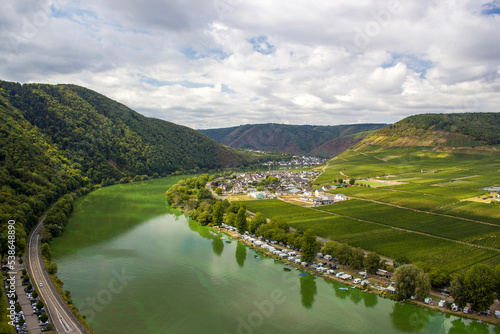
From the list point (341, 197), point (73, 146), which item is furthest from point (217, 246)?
point (73, 146)

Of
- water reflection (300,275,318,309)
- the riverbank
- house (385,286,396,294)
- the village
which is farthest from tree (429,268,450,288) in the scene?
the village

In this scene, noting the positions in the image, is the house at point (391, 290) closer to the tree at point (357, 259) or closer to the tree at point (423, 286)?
the tree at point (423, 286)

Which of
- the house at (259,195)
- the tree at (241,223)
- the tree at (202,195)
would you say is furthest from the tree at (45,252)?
the house at (259,195)

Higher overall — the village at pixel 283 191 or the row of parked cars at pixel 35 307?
the village at pixel 283 191

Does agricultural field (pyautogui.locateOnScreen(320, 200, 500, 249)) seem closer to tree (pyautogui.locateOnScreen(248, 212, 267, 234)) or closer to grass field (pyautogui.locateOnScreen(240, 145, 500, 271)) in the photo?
grass field (pyautogui.locateOnScreen(240, 145, 500, 271))

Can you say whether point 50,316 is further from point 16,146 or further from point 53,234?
point 16,146

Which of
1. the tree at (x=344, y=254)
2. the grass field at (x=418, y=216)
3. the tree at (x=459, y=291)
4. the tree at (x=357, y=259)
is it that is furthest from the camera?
the grass field at (x=418, y=216)

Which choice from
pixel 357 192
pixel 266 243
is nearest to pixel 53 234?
pixel 266 243
